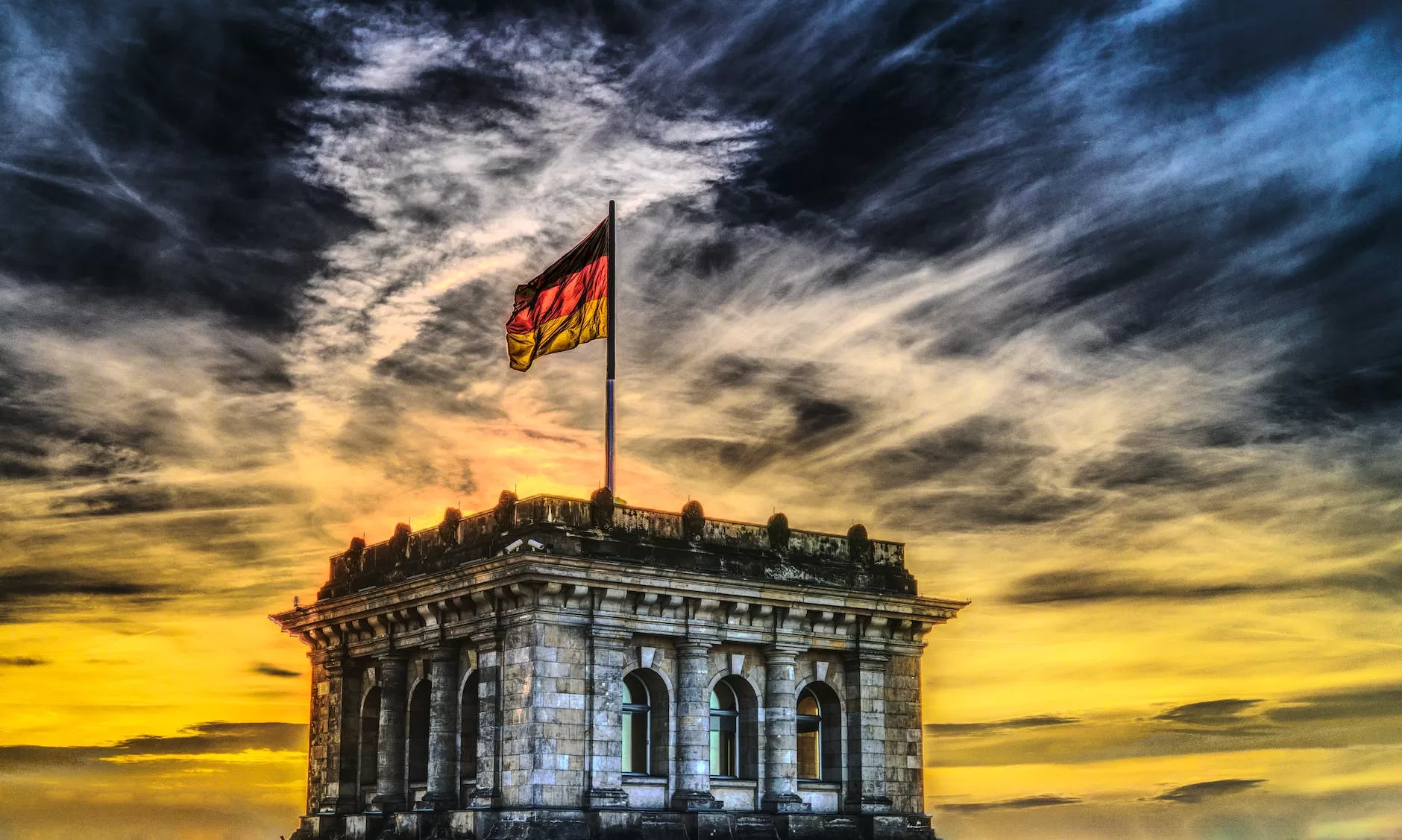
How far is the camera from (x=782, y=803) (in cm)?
4291

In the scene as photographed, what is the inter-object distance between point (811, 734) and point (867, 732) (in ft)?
6.18

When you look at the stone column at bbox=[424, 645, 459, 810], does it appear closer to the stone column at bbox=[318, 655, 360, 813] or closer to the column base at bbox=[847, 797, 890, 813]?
the stone column at bbox=[318, 655, 360, 813]

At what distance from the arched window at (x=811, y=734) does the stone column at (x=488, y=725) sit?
31.8ft

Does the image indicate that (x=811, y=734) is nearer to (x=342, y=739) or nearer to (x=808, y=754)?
(x=808, y=754)

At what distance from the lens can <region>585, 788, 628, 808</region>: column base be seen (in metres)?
39.2

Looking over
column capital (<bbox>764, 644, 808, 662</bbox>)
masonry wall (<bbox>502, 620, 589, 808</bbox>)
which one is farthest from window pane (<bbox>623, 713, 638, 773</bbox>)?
column capital (<bbox>764, 644, 808, 662</bbox>)

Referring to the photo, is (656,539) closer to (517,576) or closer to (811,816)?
(517,576)

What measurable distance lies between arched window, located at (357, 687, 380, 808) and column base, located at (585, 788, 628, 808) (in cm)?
904

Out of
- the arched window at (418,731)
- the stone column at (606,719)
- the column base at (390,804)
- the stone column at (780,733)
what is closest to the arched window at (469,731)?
the arched window at (418,731)

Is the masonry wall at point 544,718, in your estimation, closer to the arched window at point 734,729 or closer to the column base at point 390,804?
the arched window at point 734,729

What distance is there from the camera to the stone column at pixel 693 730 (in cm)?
4125

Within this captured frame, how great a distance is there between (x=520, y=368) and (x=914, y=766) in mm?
16220

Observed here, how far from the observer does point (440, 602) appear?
1666 inches

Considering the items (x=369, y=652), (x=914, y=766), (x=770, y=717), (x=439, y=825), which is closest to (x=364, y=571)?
(x=369, y=652)
